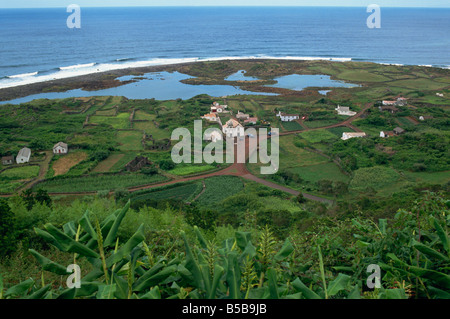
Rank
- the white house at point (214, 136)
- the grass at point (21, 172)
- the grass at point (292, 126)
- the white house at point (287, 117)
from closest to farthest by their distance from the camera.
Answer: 1. the grass at point (21, 172)
2. the white house at point (214, 136)
3. the grass at point (292, 126)
4. the white house at point (287, 117)

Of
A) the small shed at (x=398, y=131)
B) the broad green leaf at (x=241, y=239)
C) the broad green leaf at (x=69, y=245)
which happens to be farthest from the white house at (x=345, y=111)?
the broad green leaf at (x=69, y=245)

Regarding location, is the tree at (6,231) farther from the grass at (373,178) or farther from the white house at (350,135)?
the white house at (350,135)

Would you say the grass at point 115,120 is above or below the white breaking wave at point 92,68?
below

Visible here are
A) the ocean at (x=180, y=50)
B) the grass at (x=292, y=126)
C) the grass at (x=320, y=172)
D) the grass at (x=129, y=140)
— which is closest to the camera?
the grass at (x=320, y=172)

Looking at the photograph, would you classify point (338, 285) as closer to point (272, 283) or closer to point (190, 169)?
point (272, 283)

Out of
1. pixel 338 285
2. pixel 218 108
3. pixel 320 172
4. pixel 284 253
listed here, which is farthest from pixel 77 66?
pixel 338 285

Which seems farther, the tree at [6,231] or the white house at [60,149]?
the white house at [60,149]

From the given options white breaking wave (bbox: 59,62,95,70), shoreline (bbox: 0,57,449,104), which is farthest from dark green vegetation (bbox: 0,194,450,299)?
white breaking wave (bbox: 59,62,95,70)
